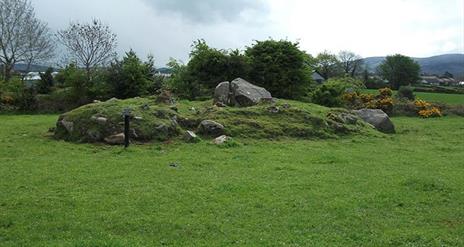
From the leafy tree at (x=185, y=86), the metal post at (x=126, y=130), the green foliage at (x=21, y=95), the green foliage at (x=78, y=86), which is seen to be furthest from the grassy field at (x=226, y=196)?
the green foliage at (x=21, y=95)

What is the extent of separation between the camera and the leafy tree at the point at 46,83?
3633 centimetres

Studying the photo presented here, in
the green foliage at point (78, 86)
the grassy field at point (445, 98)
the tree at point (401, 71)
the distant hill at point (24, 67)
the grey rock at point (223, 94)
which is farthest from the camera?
the tree at point (401, 71)

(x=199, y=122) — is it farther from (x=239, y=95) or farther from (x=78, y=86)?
(x=78, y=86)

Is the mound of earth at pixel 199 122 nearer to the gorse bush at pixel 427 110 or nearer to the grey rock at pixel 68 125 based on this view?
the grey rock at pixel 68 125

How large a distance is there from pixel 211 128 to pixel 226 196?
8522 mm

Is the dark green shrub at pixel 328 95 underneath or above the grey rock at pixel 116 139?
above

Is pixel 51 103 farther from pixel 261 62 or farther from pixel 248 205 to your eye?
pixel 248 205

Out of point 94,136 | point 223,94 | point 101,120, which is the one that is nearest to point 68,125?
point 101,120

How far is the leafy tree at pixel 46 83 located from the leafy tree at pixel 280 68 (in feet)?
54.1

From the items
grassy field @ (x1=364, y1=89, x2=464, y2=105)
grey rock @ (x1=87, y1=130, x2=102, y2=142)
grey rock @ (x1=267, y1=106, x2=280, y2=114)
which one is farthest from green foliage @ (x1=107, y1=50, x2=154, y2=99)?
grassy field @ (x1=364, y1=89, x2=464, y2=105)

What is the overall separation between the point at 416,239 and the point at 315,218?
1559mm

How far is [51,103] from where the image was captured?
3134 centimetres

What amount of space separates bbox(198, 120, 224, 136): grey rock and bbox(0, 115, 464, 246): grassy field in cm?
178

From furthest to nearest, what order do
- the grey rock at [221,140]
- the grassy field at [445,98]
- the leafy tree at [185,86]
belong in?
the grassy field at [445,98]
the leafy tree at [185,86]
the grey rock at [221,140]
